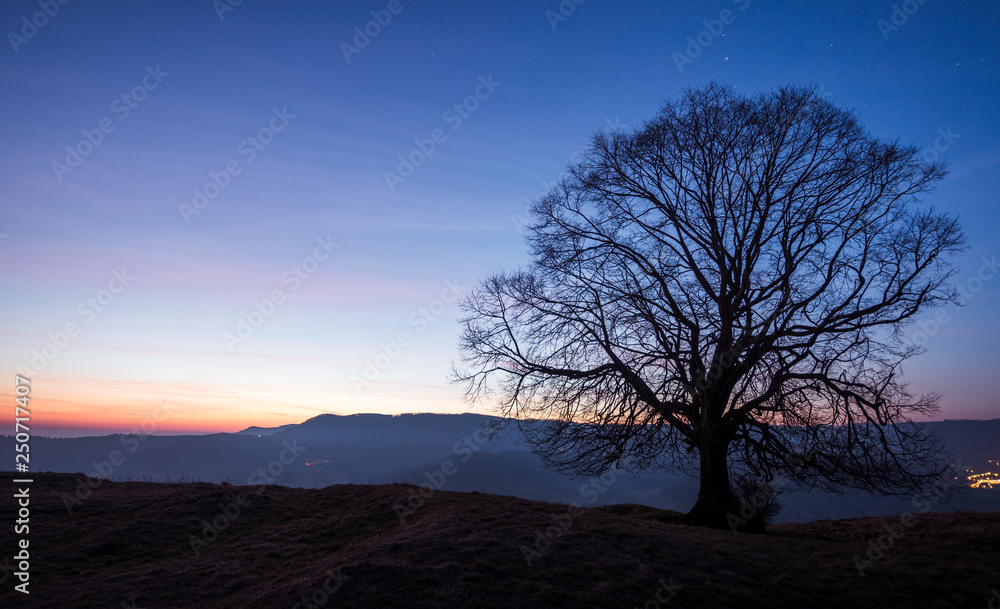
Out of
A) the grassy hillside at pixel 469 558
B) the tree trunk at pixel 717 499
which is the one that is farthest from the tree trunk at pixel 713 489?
the grassy hillside at pixel 469 558

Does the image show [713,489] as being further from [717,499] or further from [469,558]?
[469,558]

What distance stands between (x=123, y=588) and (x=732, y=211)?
17.0 m

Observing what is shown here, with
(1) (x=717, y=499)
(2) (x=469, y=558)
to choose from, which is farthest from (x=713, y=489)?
(2) (x=469, y=558)

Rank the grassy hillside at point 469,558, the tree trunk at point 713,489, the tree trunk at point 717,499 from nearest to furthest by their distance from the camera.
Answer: the grassy hillside at point 469,558 < the tree trunk at point 717,499 < the tree trunk at point 713,489

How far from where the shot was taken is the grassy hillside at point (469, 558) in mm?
7430

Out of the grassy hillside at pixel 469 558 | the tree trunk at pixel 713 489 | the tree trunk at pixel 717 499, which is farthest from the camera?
the tree trunk at pixel 713 489

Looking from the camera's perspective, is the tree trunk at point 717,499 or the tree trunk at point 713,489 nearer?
the tree trunk at point 717,499

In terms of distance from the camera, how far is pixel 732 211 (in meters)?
14.0

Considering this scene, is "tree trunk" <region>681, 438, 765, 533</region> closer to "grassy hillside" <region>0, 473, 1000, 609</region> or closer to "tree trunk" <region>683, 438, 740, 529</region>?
"tree trunk" <region>683, 438, 740, 529</region>

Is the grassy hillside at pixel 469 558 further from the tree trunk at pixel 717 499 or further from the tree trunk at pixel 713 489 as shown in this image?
the tree trunk at pixel 713 489

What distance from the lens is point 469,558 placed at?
8.71 m

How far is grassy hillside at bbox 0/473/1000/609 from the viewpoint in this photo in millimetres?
7430

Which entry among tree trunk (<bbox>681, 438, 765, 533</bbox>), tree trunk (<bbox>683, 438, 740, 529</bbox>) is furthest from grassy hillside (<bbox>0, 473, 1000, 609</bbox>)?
tree trunk (<bbox>683, 438, 740, 529</bbox>)

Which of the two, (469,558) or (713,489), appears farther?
(713,489)
